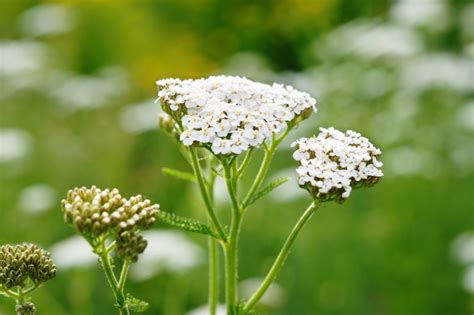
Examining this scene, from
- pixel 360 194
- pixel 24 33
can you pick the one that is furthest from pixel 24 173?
pixel 24 33

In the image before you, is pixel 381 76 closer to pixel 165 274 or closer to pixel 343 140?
pixel 165 274

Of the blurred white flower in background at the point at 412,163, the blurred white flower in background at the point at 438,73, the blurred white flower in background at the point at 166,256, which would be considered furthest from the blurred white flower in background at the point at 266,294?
the blurred white flower in background at the point at 438,73

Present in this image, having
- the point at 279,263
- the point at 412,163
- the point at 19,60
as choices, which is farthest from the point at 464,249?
the point at 19,60

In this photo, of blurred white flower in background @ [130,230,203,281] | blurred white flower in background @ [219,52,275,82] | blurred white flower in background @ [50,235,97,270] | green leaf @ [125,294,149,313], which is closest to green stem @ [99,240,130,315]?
green leaf @ [125,294,149,313]

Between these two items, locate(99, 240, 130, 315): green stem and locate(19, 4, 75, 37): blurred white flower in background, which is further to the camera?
locate(19, 4, 75, 37): blurred white flower in background

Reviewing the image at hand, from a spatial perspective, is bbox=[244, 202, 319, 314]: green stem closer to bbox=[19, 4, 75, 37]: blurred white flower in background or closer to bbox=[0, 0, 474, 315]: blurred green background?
bbox=[0, 0, 474, 315]: blurred green background

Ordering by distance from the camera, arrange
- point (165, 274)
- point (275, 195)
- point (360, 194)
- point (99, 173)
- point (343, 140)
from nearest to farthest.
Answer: point (343, 140) < point (165, 274) < point (275, 195) < point (360, 194) < point (99, 173)
